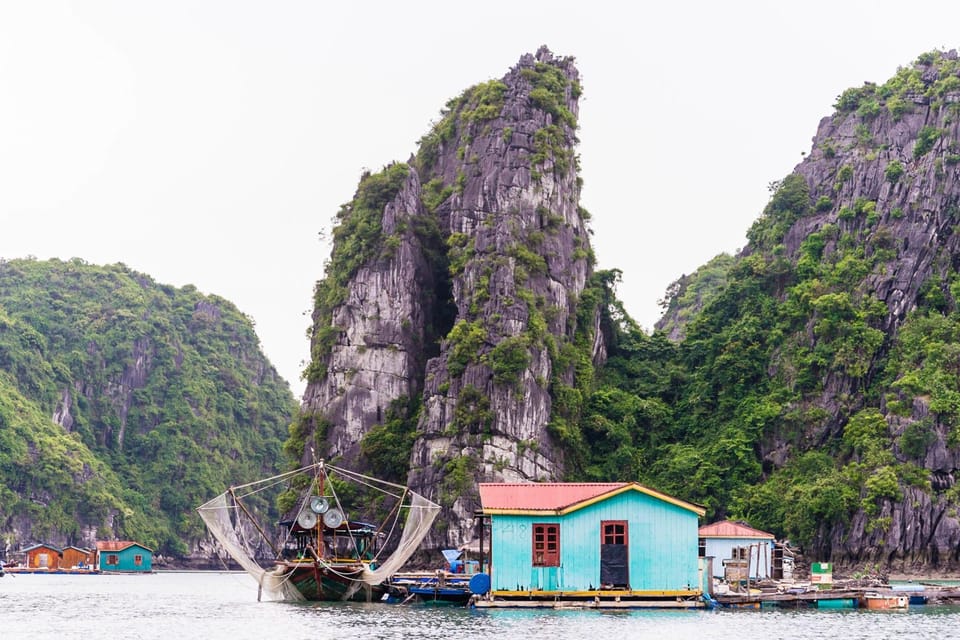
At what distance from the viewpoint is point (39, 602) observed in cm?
6316

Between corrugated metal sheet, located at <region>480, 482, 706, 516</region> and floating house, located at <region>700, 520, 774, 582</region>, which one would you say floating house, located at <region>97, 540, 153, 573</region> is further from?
corrugated metal sheet, located at <region>480, 482, 706, 516</region>

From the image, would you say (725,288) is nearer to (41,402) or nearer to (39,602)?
(39,602)

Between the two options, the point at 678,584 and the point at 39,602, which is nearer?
the point at 678,584

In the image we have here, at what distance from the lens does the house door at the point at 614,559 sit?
49000 millimetres

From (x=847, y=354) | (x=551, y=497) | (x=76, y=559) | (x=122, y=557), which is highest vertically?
(x=847, y=354)

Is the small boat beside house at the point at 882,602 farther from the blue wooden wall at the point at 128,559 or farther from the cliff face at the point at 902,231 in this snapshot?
the blue wooden wall at the point at 128,559

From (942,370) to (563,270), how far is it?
1029 inches

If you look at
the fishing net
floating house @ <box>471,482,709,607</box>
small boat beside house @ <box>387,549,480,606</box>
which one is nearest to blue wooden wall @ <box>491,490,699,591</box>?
floating house @ <box>471,482,709,607</box>

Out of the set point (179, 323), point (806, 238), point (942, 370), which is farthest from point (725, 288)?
point (179, 323)

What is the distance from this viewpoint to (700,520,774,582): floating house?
57188mm

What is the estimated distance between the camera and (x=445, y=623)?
43.8 metres

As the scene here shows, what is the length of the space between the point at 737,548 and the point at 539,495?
11008mm

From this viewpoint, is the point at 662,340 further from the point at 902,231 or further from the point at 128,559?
the point at 128,559

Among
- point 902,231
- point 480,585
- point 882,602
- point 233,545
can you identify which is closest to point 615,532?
point 480,585
